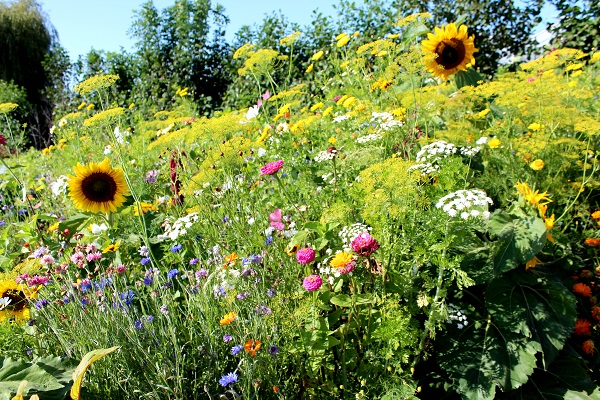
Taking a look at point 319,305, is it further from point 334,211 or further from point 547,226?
point 547,226

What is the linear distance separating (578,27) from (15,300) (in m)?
6.86

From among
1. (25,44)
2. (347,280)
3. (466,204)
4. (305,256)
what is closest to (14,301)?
(305,256)

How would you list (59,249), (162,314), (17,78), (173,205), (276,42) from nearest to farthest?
1. (162,314)
2. (59,249)
3. (173,205)
4. (276,42)
5. (17,78)

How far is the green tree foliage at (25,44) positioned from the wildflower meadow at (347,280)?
16821 millimetres

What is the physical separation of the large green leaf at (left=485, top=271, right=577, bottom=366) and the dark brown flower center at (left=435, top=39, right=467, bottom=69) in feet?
4.72

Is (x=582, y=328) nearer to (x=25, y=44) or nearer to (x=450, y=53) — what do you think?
(x=450, y=53)

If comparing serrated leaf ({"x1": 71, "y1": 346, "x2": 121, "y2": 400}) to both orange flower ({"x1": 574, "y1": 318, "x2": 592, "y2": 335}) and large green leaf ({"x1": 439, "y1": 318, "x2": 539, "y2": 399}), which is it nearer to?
large green leaf ({"x1": 439, "y1": 318, "x2": 539, "y2": 399})

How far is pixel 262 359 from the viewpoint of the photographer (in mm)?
1741

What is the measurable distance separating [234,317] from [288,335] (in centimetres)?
25

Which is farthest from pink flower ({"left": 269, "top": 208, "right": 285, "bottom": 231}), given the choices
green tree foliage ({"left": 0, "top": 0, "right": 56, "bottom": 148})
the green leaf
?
green tree foliage ({"left": 0, "top": 0, "right": 56, "bottom": 148})

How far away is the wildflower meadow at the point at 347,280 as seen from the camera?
1.79m

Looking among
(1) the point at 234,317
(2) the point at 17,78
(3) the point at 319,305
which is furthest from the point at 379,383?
(2) the point at 17,78

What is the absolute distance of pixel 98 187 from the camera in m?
2.60

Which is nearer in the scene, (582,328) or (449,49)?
(582,328)
